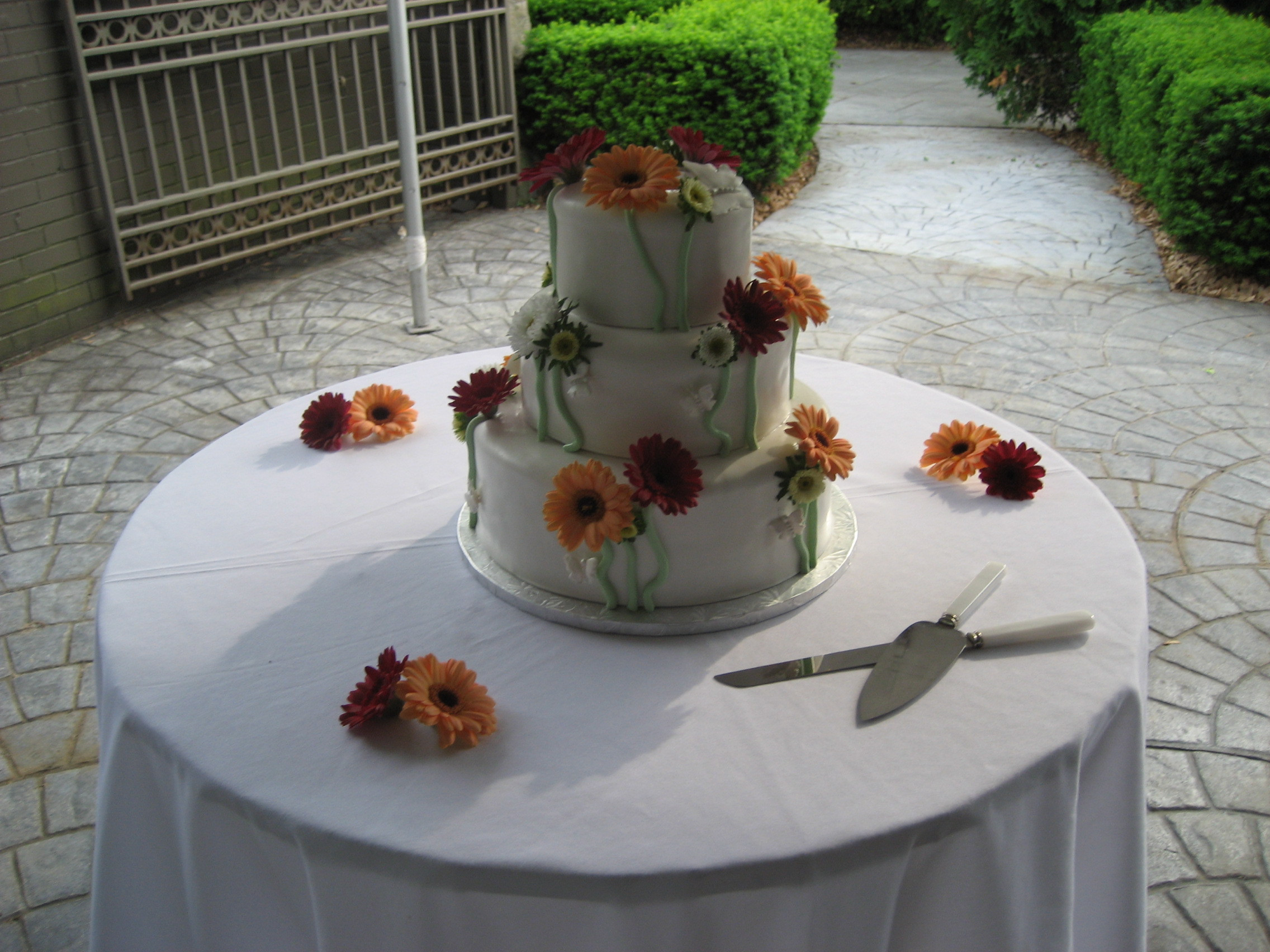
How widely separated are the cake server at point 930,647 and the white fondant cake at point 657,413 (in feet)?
0.88

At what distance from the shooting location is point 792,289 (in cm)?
185

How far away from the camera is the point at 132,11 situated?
227 inches

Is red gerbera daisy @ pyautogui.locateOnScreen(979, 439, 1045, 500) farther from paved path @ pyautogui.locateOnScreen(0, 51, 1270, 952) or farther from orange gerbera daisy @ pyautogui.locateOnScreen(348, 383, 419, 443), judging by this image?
orange gerbera daisy @ pyautogui.locateOnScreen(348, 383, 419, 443)

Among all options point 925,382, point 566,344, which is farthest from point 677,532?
point 925,382

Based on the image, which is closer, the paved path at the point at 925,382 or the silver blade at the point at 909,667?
the silver blade at the point at 909,667

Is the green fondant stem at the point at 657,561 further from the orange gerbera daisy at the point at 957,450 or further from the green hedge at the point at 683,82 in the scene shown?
the green hedge at the point at 683,82

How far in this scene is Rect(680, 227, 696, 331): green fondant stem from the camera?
1691mm

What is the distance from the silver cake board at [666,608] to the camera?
175 centimetres

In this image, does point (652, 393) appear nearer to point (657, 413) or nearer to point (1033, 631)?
point (657, 413)

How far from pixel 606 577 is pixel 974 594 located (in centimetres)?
64

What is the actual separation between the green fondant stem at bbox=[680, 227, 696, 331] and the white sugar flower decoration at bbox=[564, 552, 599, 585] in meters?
0.42

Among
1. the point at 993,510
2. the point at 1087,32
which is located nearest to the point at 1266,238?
the point at 1087,32

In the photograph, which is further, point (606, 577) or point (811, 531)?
point (811, 531)

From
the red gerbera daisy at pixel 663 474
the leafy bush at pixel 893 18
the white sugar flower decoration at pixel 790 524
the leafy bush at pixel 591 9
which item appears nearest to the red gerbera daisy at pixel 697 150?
the red gerbera daisy at pixel 663 474
